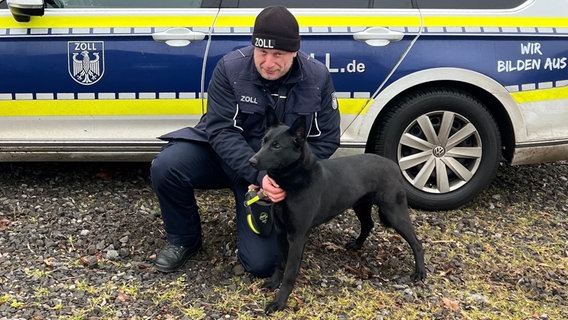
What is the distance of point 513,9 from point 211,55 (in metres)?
1.82

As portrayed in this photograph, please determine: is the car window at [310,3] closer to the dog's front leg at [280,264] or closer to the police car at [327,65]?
the police car at [327,65]

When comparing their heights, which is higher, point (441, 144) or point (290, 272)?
point (441, 144)

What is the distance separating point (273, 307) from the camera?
9.43 feet

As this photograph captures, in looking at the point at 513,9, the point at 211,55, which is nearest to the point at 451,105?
the point at 513,9

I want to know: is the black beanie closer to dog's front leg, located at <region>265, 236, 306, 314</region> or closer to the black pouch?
the black pouch

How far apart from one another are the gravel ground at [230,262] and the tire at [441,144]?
17 cm

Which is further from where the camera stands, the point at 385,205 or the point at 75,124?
the point at 75,124

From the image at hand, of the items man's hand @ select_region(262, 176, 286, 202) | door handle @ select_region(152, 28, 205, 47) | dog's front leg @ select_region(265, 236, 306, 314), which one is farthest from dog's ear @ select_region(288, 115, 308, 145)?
door handle @ select_region(152, 28, 205, 47)

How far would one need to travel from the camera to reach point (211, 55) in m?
3.80

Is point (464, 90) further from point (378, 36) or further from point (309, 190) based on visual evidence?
point (309, 190)

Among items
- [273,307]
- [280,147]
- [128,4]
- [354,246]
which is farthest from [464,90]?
[128,4]

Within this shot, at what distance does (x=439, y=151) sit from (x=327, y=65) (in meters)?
0.89

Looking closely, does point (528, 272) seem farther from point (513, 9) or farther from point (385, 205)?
point (513, 9)

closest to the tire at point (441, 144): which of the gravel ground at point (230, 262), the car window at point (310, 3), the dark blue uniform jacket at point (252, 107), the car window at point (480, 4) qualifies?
the gravel ground at point (230, 262)
